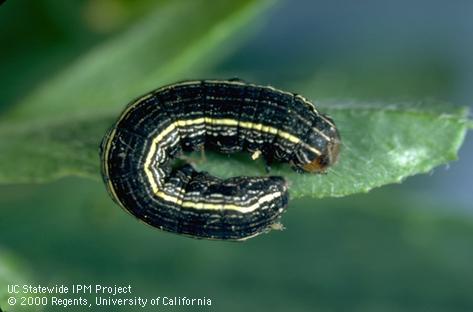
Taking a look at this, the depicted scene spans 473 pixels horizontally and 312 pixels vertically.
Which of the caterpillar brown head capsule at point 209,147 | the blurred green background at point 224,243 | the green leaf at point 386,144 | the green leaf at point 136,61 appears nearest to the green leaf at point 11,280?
the blurred green background at point 224,243

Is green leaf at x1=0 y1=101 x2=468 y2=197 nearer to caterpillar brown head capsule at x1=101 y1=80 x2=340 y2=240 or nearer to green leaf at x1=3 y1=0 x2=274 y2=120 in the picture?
caterpillar brown head capsule at x1=101 y1=80 x2=340 y2=240

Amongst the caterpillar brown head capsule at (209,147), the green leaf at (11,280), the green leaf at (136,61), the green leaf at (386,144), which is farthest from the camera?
the green leaf at (136,61)

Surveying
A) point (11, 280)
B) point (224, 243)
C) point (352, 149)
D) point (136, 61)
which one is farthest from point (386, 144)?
point (11, 280)

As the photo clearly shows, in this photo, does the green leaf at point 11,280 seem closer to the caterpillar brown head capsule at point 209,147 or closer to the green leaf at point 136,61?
the caterpillar brown head capsule at point 209,147

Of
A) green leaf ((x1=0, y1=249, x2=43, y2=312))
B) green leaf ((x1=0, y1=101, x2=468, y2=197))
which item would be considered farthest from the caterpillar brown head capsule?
green leaf ((x1=0, y1=249, x2=43, y2=312))

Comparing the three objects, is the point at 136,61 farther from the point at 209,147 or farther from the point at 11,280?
the point at 11,280
